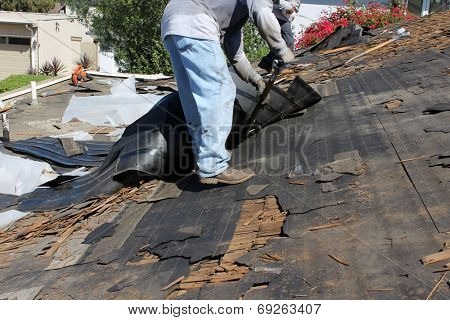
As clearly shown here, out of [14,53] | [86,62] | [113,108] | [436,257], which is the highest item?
[436,257]

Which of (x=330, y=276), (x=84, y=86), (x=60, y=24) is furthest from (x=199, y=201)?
(x=60, y=24)

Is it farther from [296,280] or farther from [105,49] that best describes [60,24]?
[296,280]

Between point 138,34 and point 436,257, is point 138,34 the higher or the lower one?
the higher one

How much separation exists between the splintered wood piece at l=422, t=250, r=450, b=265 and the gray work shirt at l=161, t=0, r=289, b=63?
7.29 feet

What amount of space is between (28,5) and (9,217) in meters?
45.4

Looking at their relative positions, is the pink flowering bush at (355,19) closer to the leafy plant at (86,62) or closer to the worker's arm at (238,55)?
the leafy plant at (86,62)

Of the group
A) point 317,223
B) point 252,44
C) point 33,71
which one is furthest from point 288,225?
point 33,71

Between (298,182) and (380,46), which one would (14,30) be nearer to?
(380,46)

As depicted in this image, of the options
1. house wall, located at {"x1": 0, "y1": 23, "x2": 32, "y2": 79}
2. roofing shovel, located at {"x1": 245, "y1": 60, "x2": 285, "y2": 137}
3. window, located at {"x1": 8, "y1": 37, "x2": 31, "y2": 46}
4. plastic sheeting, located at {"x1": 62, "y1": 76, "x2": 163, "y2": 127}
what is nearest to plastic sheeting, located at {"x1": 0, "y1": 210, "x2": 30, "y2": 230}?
roofing shovel, located at {"x1": 245, "y1": 60, "x2": 285, "y2": 137}

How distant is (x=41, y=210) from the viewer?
4414 mm

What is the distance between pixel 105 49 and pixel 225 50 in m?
15.8

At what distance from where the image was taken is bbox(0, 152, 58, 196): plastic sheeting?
223 inches

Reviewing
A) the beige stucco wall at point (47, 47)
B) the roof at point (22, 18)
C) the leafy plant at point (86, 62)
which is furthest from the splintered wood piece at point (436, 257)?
the beige stucco wall at point (47, 47)

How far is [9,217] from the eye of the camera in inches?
173
